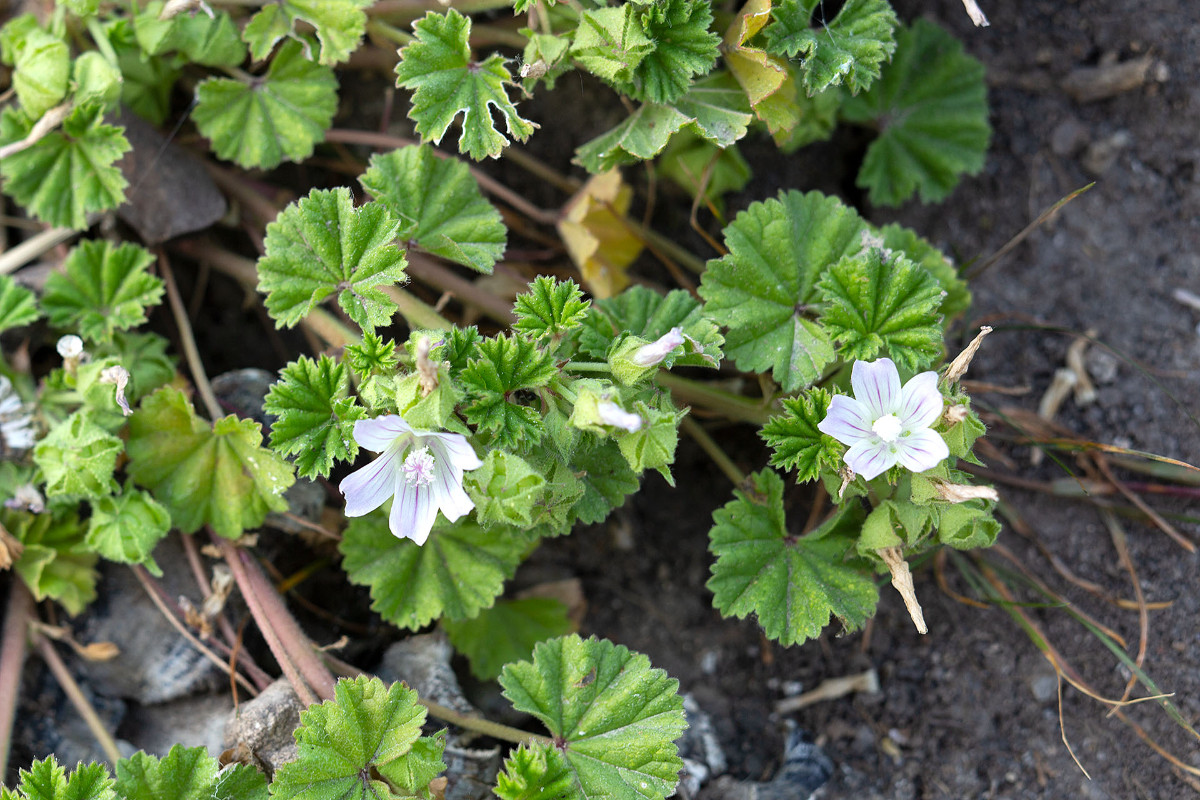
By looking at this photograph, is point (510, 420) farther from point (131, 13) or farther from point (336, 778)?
point (131, 13)

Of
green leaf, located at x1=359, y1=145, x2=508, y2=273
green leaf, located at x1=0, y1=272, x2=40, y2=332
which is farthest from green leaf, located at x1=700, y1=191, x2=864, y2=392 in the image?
green leaf, located at x1=0, y1=272, x2=40, y2=332

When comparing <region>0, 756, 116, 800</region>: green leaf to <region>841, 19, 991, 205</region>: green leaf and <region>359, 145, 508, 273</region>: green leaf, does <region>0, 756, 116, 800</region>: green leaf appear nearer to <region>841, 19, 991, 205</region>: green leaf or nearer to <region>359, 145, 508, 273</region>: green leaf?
<region>359, 145, 508, 273</region>: green leaf

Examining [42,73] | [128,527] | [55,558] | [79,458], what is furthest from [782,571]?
[42,73]

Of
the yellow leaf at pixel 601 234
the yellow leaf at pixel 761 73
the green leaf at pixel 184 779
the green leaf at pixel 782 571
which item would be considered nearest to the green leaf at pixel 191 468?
the green leaf at pixel 184 779

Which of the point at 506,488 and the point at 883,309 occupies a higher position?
the point at 506,488

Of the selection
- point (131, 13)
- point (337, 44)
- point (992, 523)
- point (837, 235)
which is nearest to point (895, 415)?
point (992, 523)

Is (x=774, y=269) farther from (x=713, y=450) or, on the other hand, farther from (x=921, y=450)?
(x=921, y=450)
